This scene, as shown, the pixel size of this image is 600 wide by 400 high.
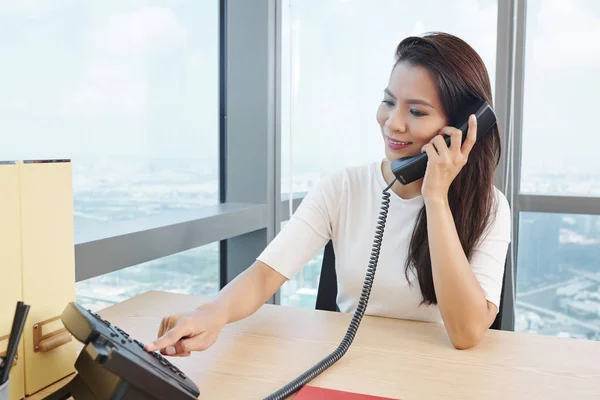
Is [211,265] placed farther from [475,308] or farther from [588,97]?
[588,97]

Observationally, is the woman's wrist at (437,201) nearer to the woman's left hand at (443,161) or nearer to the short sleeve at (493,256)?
the woman's left hand at (443,161)

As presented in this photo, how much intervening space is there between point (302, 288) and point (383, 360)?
64.3 inches

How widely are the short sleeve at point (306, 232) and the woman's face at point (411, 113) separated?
0.73ft

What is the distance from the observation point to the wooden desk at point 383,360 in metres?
0.90

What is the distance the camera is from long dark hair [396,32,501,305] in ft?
4.50

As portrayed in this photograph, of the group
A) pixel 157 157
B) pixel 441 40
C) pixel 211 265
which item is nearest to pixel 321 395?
pixel 441 40

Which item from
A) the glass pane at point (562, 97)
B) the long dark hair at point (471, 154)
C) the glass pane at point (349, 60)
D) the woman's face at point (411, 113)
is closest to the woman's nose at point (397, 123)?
the woman's face at point (411, 113)

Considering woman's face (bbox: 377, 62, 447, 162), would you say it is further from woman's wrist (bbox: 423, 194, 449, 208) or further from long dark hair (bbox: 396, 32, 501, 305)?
woman's wrist (bbox: 423, 194, 449, 208)

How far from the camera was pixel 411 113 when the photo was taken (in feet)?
4.57

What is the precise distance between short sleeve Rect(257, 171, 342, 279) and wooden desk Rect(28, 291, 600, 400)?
15cm

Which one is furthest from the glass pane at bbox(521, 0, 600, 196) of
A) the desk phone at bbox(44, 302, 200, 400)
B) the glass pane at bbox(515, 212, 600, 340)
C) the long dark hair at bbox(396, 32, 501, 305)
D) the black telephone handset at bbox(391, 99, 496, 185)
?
the desk phone at bbox(44, 302, 200, 400)

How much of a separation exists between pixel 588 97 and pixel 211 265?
1677 millimetres

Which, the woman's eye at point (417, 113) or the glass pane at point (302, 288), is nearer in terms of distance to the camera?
the woman's eye at point (417, 113)

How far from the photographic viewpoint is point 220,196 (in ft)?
7.57
